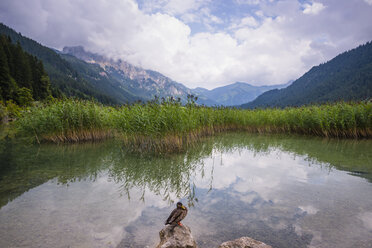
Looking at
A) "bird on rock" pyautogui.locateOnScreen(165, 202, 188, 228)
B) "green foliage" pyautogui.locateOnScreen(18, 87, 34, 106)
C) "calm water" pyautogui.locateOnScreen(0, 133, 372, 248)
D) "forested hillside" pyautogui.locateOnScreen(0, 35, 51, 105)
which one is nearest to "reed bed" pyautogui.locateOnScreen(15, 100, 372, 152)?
"calm water" pyautogui.locateOnScreen(0, 133, 372, 248)

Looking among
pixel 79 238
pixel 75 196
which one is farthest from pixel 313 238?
pixel 75 196

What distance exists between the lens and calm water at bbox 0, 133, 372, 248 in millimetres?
2947

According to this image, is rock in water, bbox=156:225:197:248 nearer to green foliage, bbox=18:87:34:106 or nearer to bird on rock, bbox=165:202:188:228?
bird on rock, bbox=165:202:188:228

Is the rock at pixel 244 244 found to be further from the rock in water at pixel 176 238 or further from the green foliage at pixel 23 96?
the green foliage at pixel 23 96

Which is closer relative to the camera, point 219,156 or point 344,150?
point 219,156

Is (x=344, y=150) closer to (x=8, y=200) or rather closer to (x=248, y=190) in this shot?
(x=248, y=190)

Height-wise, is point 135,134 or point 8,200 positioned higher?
point 135,134

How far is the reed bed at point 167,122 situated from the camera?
8.61m

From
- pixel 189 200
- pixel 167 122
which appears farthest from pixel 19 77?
pixel 189 200

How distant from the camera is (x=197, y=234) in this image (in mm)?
2975

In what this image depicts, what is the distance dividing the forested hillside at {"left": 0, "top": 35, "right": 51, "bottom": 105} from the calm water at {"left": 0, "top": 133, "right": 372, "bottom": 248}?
4796 centimetres

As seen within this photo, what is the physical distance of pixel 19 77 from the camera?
171 ft

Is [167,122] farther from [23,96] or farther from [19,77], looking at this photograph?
[19,77]

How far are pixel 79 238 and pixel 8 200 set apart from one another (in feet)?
8.60
